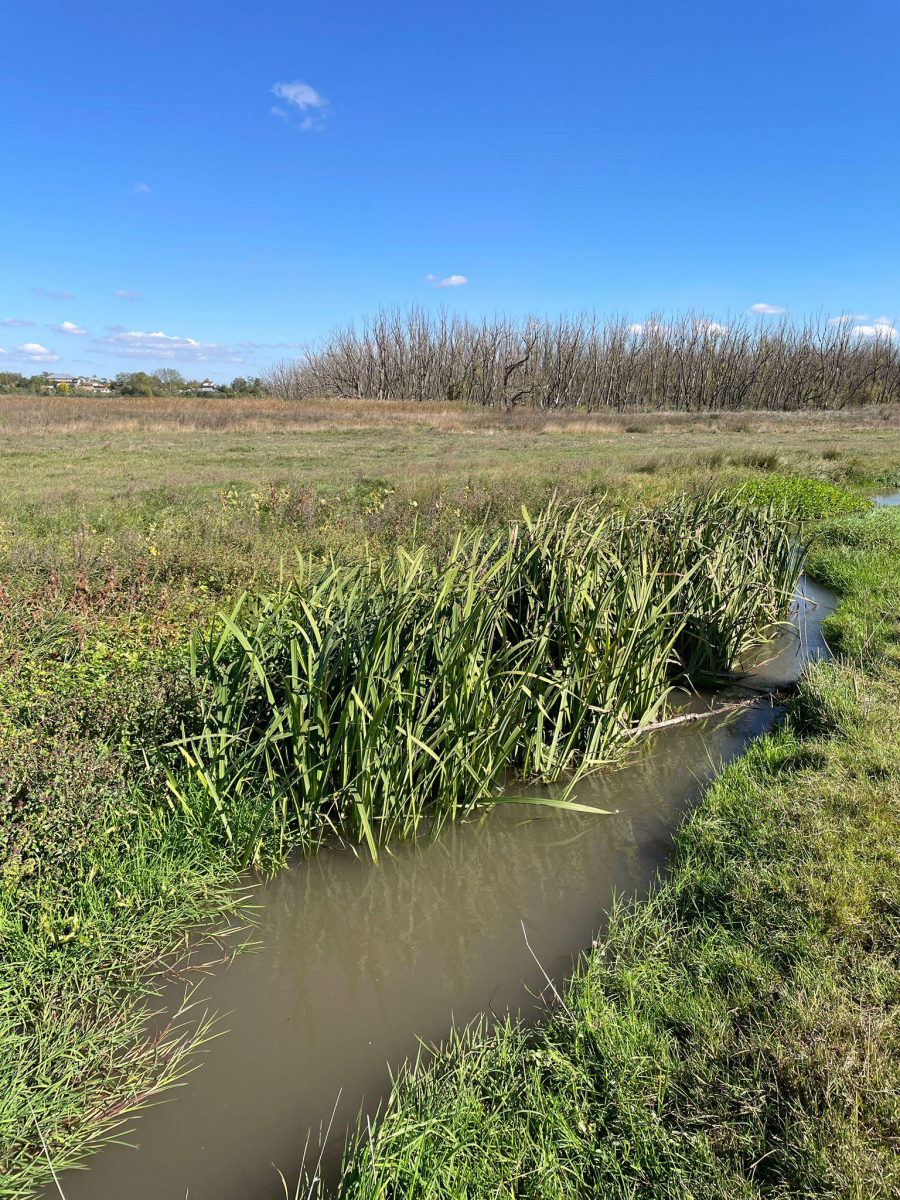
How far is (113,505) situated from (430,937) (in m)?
8.17

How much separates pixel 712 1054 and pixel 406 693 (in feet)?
5.77

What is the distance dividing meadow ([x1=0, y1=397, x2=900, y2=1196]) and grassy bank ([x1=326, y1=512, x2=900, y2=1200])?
3.22 ft

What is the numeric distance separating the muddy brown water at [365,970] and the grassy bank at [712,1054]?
0.19 meters

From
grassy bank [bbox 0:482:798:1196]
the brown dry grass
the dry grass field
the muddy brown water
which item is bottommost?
the muddy brown water

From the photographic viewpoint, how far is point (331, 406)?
37.8m

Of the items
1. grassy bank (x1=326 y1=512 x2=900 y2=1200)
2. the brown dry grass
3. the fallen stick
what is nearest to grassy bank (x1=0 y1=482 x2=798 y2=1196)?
the fallen stick

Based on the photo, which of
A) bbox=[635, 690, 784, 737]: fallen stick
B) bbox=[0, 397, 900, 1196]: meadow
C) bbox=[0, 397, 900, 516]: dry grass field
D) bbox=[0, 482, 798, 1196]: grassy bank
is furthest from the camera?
bbox=[0, 397, 900, 516]: dry grass field

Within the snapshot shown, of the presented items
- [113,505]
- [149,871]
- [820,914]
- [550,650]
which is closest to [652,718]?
[550,650]

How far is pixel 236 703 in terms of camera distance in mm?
3244

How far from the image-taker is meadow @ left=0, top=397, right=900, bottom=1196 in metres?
2.38

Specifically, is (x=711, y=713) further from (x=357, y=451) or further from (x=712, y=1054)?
(x=357, y=451)

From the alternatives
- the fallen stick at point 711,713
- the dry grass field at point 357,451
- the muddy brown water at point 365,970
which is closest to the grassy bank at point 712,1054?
the muddy brown water at point 365,970

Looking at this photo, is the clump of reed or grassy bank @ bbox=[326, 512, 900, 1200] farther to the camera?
the clump of reed

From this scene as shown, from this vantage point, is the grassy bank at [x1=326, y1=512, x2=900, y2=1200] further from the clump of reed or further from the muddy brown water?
the clump of reed
